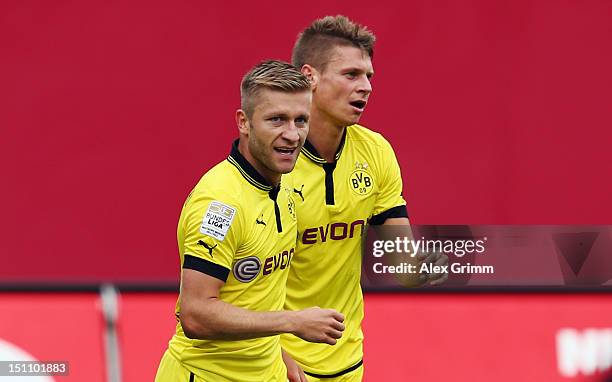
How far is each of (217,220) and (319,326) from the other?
0.42 metres

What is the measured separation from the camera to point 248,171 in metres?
3.77

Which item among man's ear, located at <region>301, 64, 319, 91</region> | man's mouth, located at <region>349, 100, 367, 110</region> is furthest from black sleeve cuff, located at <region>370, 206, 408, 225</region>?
man's ear, located at <region>301, 64, 319, 91</region>

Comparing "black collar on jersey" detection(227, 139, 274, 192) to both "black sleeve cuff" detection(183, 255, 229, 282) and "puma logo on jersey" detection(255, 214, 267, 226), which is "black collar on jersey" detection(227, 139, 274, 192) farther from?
"black sleeve cuff" detection(183, 255, 229, 282)

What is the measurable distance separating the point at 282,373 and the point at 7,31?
8.95 feet

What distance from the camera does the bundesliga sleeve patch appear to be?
3586 mm

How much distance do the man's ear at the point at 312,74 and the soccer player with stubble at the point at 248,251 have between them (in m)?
0.50

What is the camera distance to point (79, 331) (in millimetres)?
5102

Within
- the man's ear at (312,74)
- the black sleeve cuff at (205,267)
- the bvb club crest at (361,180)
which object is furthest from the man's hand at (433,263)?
the black sleeve cuff at (205,267)

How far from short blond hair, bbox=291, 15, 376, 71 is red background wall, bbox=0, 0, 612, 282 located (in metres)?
1.54

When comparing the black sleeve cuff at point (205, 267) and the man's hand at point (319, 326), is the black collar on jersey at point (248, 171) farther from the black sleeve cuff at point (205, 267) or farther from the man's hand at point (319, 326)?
A: the man's hand at point (319, 326)

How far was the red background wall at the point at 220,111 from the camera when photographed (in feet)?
19.7

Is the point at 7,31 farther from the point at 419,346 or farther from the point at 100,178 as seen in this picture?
the point at 419,346

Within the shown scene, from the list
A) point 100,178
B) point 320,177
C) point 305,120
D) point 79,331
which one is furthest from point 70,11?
point 305,120

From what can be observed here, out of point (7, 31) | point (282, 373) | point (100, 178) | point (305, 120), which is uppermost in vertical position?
point (7, 31)
